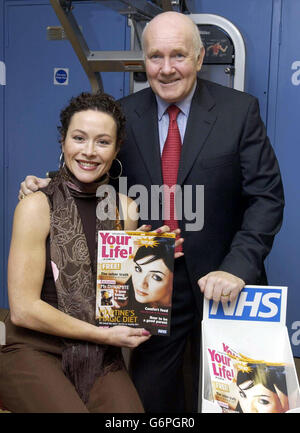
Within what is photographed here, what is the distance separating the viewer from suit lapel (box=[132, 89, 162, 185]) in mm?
1786

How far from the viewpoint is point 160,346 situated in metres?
1.85

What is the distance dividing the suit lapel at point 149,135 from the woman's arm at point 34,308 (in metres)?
0.52

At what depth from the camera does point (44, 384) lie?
1.33 metres

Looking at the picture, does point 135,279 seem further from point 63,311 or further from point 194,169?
point 194,169

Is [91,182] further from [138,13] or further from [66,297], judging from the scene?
[138,13]

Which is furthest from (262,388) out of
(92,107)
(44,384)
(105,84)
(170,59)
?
(105,84)

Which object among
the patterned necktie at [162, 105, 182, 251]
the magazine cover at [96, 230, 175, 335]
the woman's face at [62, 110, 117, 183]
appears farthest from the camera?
the patterned necktie at [162, 105, 182, 251]

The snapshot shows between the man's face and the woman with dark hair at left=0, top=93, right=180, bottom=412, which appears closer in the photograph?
the woman with dark hair at left=0, top=93, right=180, bottom=412

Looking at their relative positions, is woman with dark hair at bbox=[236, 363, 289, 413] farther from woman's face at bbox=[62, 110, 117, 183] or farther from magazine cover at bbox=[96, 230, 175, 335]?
woman's face at bbox=[62, 110, 117, 183]

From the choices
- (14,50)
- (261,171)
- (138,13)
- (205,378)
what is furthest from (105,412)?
(14,50)

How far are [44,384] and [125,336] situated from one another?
238 mm

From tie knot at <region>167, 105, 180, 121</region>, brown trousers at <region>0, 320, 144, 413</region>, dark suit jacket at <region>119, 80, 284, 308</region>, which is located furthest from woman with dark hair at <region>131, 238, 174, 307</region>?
tie knot at <region>167, 105, 180, 121</region>

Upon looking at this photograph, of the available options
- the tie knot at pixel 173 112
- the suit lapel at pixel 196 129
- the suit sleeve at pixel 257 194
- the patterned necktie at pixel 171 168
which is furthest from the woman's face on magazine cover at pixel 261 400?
the tie knot at pixel 173 112

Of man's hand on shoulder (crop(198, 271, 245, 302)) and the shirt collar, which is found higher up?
the shirt collar
